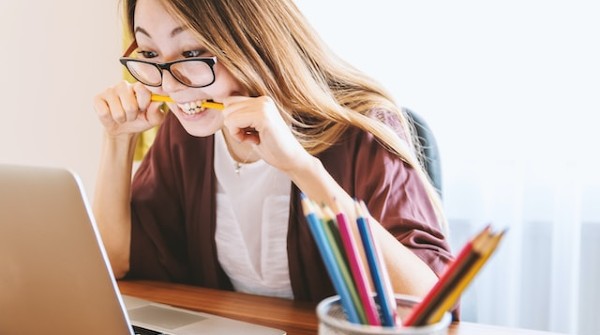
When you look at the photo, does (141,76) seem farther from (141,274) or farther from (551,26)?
(551,26)

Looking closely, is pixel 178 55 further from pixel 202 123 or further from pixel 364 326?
pixel 364 326

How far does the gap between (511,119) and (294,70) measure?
2.59 feet

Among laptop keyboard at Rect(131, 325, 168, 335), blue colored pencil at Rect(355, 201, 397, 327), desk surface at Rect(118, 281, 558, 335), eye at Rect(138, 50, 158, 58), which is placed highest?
eye at Rect(138, 50, 158, 58)

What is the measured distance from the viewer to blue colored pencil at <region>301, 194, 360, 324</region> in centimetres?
44

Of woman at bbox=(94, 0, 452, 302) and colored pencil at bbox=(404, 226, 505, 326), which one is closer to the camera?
colored pencil at bbox=(404, 226, 505, 326)

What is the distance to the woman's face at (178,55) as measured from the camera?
96 cm

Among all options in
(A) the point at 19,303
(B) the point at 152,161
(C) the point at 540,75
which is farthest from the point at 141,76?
(C) the point at 540,75

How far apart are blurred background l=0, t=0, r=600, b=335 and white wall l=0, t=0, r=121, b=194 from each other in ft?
2.80

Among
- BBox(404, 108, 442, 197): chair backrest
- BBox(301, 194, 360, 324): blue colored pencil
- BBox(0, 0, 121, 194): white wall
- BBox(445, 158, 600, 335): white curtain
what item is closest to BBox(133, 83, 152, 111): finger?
BBox(404, 108, 442, 197): chair backrest

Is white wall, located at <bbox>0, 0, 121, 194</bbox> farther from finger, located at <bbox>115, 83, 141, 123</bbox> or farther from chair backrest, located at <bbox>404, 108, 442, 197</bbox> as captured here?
chair backrest, located at <bbox>404, 108, 442, 197</bbox>

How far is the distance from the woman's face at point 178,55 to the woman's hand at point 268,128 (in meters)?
0.14

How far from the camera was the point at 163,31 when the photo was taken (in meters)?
0.96

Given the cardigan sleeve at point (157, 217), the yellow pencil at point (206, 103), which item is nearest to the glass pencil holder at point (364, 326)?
the yellow pencil at point (206, 103)

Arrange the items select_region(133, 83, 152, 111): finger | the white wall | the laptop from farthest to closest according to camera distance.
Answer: the white wall
select_region(133, 83, 152, 111): finger
the laptop
